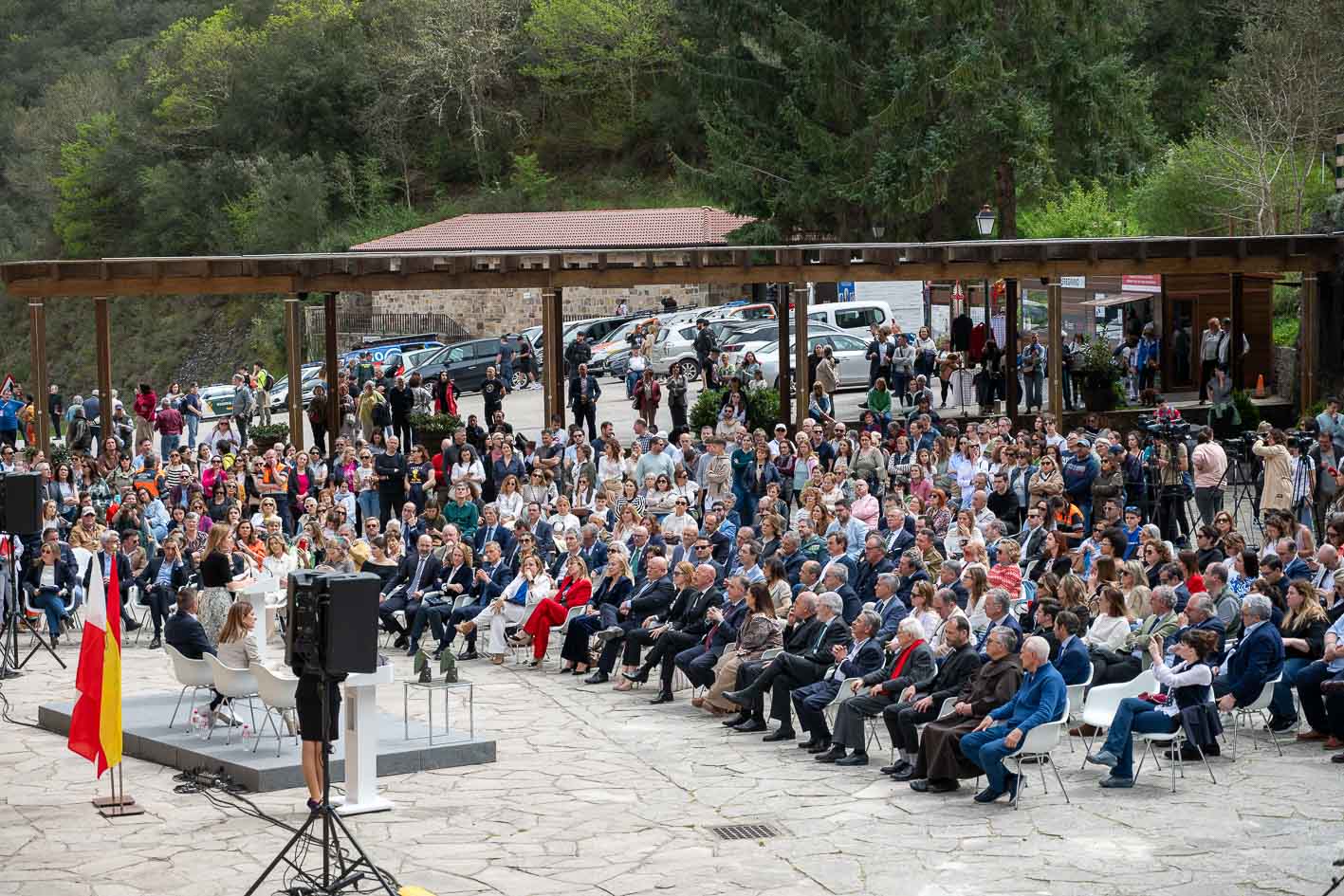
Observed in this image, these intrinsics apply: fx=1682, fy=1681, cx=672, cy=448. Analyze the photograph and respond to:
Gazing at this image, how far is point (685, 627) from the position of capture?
14375 mm

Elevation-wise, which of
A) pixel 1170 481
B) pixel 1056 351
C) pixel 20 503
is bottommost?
pixel 1170 481

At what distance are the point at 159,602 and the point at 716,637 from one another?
265 inches

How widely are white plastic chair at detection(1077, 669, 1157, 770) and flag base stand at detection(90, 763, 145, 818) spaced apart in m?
6.21

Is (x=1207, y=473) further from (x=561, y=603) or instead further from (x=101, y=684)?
(x=101, y=684)

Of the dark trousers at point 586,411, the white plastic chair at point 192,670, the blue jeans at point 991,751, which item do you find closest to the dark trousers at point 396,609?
the white plastic chair at point 192,670

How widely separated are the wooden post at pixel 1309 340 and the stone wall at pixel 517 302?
26.6m

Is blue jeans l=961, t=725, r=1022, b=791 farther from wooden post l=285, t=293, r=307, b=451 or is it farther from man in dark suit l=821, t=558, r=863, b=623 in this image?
wooden post l=285, t=293, r=307, b=451

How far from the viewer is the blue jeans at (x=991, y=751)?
10.4 m

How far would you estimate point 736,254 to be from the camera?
24406 mm

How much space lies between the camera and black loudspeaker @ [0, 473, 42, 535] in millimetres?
15078

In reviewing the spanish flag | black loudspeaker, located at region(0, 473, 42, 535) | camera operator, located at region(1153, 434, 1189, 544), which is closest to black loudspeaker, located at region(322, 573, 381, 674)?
the spanish flag

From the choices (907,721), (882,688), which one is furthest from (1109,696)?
(882,688)

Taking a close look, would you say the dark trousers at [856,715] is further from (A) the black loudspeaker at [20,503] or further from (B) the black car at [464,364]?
(B) the black car at [464,364]

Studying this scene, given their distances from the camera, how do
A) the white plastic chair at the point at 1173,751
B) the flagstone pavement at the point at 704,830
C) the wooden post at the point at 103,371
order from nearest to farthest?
1. the flagstone pavement at the point at 704,830
2. the white plastic chair at the point at 1173,751
3. the wooden post at the point at 103,371
